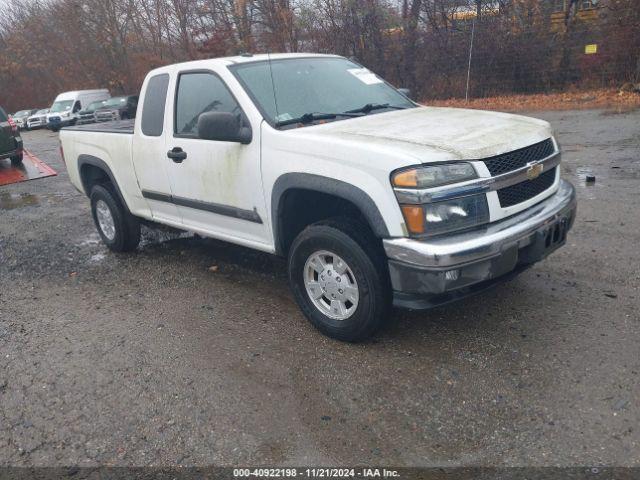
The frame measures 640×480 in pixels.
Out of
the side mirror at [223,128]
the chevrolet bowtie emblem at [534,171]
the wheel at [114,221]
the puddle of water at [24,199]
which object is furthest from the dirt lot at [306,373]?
the puddle of water at [24,199]

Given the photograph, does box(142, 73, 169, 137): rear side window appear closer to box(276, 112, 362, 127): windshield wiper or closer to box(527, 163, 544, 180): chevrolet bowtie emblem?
box(276, 112, 362, 127): windshield wiper

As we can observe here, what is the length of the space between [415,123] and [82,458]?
2.85 meters

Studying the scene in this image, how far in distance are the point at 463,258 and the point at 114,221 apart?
4168mm

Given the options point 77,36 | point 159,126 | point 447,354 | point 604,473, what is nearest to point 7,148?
point 159,126

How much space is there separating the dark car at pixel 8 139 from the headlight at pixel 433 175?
12714mm

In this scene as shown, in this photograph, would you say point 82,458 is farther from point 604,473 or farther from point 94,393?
point 604,473

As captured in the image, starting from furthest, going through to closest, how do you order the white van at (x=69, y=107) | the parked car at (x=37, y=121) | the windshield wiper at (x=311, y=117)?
the parked car at (x=37, y=121) → the white van at (x=69, y=107) → the windshield wiper at (x=311, y=117)

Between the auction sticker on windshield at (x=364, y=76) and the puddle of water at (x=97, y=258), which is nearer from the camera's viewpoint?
the auction sticker on windshield at (x=364, y=76)

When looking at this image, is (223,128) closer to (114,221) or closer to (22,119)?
(114,221)

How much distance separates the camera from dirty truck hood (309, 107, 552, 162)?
10.7 ft

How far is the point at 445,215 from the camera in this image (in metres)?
3.17

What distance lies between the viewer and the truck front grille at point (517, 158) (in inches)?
130

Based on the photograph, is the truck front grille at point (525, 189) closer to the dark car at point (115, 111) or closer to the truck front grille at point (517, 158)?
the truck front grille at point (517, 158)

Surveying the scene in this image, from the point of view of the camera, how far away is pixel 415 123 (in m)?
3.86
